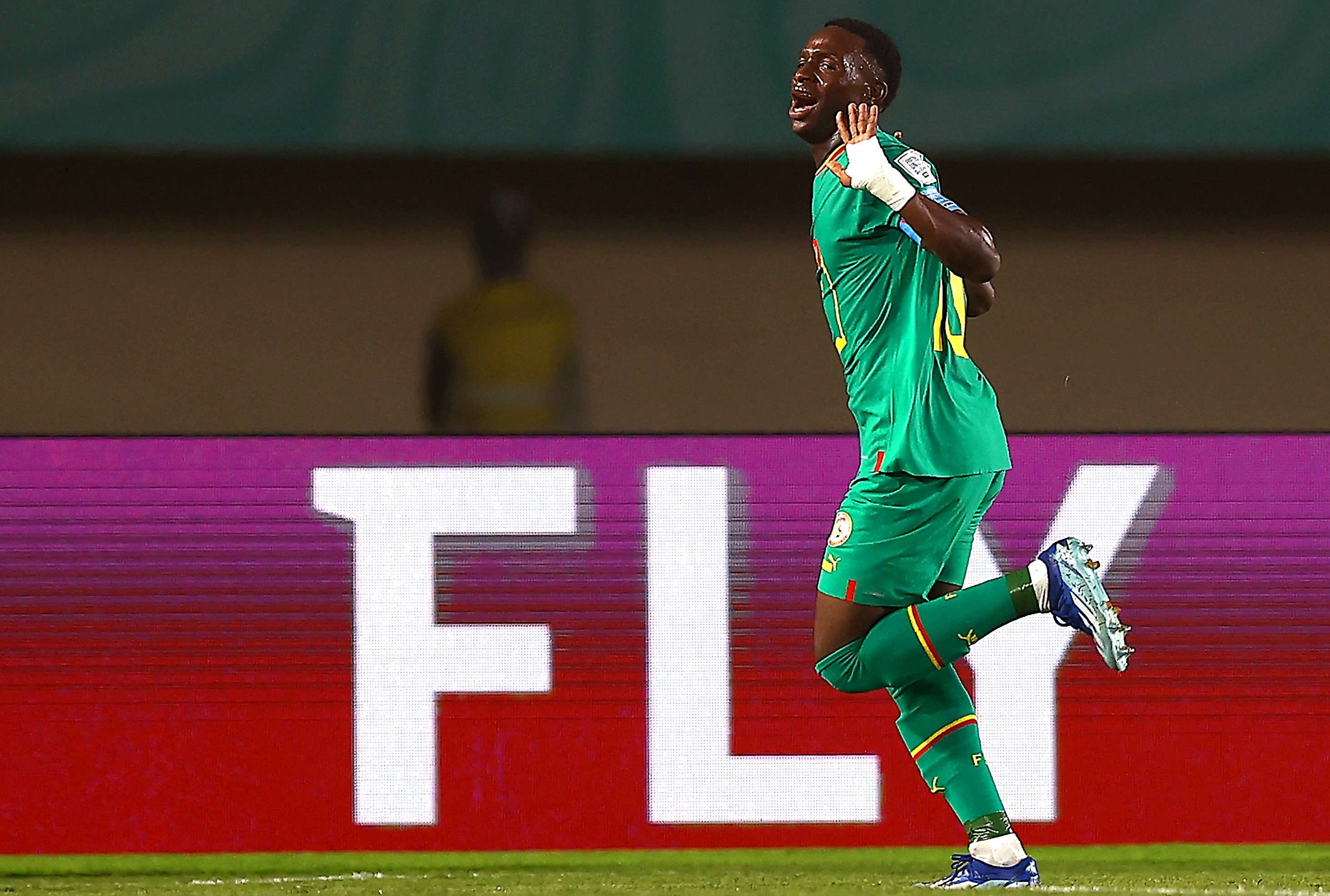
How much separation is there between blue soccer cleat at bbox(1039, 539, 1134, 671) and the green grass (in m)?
0.77

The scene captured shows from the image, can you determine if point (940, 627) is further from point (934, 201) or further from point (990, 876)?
point (934, 201)

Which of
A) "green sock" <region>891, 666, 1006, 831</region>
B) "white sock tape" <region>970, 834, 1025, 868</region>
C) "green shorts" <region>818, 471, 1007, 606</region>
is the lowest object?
"white sock tape" <region>970, 834, 1025, 868</region>

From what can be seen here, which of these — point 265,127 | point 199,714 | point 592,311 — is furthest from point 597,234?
point 199,714

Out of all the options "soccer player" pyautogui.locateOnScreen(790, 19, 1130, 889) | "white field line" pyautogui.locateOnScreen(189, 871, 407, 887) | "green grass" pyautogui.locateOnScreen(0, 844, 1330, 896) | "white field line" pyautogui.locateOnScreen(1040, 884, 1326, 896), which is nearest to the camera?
"soccer player" pyautogui.locateOnScreen(790, 19, 1130, 889)

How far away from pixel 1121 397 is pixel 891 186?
1.34 meters

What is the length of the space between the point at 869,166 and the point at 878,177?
2cm

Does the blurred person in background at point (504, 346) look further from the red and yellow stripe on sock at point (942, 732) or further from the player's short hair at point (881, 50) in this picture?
the red and yellow stripe on sock at point (942, 732)

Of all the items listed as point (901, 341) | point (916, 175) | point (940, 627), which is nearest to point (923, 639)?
point (940, 627)

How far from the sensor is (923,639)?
10.8 feet

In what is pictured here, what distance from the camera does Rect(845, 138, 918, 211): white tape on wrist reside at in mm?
3199

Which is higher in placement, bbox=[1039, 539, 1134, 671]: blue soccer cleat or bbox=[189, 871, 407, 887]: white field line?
bbox=[1039, 539, 1134, 671]: blue soccer cleat

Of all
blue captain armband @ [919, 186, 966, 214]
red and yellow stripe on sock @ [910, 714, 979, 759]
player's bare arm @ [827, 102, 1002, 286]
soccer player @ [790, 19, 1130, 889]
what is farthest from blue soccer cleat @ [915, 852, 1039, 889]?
blue captain armband @ [919, 186, 966, 214]

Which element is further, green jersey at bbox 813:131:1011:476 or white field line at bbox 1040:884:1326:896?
white field line at bbox 1040:884:1326:896

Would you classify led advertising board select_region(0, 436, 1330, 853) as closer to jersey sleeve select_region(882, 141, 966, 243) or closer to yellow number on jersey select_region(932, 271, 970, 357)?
yellow number on jersey select_region(932, 271, 970, 357)
